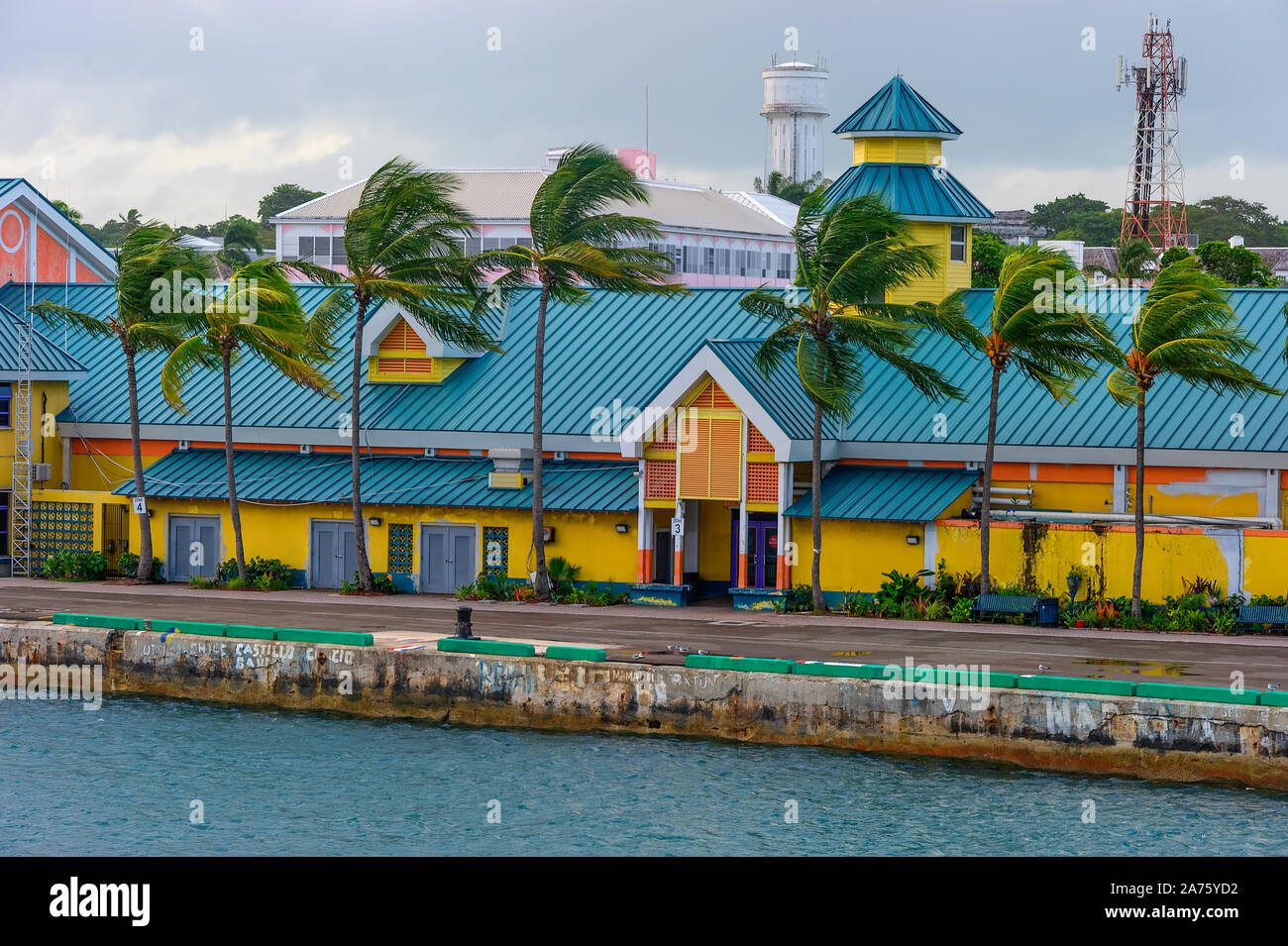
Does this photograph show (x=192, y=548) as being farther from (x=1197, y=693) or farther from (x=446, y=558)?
(x=1197, y=693)

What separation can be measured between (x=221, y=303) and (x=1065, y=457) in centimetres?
2071

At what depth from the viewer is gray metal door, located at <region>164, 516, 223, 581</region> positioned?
47.4m

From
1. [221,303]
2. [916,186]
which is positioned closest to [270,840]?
[221,303]

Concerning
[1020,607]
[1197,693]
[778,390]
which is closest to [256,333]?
[778,390]

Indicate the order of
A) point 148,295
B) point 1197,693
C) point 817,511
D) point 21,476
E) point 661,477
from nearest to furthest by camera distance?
1. point 1197,693
2. point 817,511
3. point 661,477
4. point 148,295
5. point 21,476

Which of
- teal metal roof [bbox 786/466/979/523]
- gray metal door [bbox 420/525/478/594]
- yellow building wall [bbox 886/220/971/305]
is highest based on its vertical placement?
yellow building wall [bbox 886/220/971/305]

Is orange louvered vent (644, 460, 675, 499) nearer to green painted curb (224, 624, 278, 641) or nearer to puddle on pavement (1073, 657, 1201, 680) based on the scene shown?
green painted curb (224, 624, 278, 641)

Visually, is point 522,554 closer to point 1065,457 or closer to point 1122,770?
point 1065,457

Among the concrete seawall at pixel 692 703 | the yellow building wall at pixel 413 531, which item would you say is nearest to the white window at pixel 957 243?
the yellow building wall at pixel 413 531

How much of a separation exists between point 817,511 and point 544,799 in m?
13.3

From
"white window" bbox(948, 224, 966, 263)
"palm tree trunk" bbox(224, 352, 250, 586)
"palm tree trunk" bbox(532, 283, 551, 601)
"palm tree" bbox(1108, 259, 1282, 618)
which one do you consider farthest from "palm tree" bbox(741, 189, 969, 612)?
"palm tree trunk" bbox(224, 352, 250, 586)

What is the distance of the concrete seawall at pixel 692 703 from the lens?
99.3ft

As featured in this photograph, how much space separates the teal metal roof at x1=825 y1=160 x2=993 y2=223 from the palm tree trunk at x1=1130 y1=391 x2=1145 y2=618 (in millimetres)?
10847

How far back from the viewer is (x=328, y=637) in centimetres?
3659
